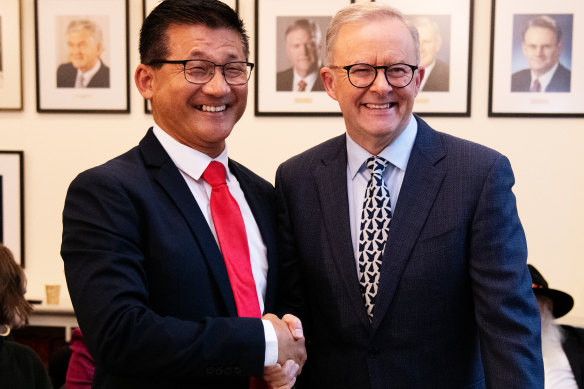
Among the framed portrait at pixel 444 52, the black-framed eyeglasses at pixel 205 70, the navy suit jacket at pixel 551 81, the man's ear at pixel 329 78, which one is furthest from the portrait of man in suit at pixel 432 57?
the black-framed eyeglasses at pixel 205 70

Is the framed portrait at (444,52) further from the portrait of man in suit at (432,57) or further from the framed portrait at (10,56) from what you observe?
the framed portrait at (10,56)

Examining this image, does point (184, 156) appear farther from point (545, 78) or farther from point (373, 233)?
point (545, 78)

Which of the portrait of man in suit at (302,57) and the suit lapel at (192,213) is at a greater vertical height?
the portrait of man in suit at (302,57)

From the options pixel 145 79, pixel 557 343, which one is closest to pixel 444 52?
pixel 557 343

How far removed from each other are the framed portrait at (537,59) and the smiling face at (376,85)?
155cm

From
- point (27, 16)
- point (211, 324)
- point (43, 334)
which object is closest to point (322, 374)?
point (211, 324)

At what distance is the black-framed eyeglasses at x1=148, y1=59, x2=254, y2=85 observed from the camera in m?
1.52

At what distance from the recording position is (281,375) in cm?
141

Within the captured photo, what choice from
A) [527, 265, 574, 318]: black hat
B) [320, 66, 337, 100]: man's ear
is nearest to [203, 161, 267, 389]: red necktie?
[320, 66, 337, 100]: man's ear

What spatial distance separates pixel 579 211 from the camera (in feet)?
10.3

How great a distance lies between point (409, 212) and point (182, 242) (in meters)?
0.59

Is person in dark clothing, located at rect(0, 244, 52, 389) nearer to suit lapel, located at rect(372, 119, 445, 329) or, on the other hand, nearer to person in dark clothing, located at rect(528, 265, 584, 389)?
suit lapel, located at rect(372, 119, 445, 329)

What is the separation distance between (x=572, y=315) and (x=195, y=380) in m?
2.35

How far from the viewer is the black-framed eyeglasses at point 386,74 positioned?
1654mm
